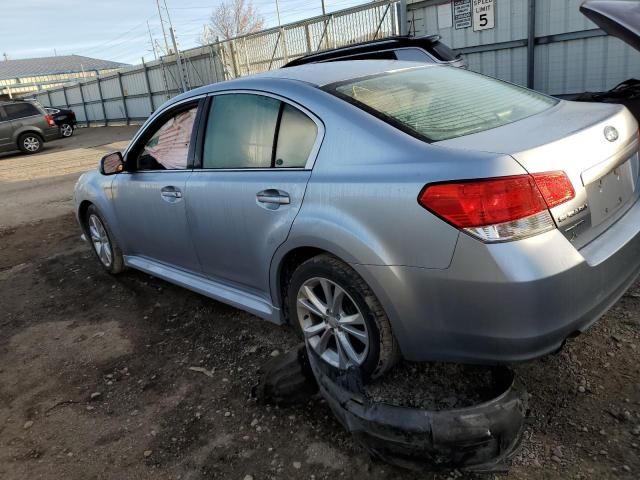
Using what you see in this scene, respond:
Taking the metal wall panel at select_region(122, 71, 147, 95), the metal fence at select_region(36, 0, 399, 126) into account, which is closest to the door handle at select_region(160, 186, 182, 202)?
the metal fence at select_region(36, 0, 399, 126)

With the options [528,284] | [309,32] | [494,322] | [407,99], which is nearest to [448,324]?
[494,322]

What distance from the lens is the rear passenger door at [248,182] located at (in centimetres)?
266

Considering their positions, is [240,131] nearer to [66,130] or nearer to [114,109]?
[66,130]

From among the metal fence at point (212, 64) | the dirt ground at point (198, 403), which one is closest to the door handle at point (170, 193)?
the dirt ground at point (198, 403)

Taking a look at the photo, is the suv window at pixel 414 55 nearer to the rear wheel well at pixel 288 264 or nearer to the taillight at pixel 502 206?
the rear wheel well at pixel 288 264

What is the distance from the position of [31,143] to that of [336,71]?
19008mm

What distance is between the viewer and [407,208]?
211cm

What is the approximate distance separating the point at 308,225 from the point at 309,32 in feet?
42.7

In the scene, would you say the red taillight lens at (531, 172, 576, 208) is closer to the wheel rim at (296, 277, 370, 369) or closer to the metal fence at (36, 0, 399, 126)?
the wheel rim at (296, 277, 370, 369)

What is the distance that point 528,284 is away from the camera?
191 centimetres

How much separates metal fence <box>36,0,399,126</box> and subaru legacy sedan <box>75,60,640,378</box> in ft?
31.5

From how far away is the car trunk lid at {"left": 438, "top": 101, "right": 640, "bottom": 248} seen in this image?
2061mm

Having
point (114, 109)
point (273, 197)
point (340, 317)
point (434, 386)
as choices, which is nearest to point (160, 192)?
point (273, 197)

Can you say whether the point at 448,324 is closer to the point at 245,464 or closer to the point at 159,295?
the point at 245,464
